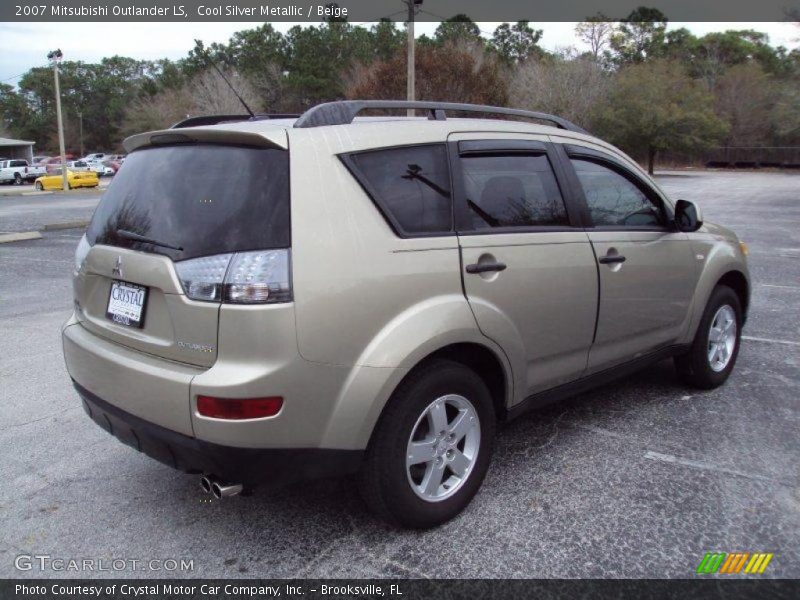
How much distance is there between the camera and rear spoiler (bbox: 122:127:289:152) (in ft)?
8.45

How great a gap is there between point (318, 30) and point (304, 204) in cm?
6644

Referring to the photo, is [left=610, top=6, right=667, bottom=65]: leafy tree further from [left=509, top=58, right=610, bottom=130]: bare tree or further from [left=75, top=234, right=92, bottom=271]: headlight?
[left=75, top=234, right=92, bottom=271]: headlight

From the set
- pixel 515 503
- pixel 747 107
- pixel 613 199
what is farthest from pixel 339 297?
pixel 747 107

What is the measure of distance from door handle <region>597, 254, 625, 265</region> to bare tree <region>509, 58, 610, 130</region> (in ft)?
128

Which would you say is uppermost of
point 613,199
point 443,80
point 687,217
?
point 443,80

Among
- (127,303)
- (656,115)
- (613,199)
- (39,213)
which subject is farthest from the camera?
(656,115)

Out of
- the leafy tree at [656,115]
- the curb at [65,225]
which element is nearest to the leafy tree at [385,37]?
the leafy tree at [656,115]

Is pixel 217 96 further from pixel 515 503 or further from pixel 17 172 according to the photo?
pixel 515 503

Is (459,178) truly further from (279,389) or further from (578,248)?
(279,389)

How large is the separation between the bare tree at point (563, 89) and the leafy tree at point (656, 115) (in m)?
1.67

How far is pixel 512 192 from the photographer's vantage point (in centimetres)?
330

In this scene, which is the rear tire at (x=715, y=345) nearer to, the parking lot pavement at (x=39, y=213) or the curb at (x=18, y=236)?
the curb at (x=18, y=236)

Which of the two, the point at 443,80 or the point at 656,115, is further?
the point at 656,115

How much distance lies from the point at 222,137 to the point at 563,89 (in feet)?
141
